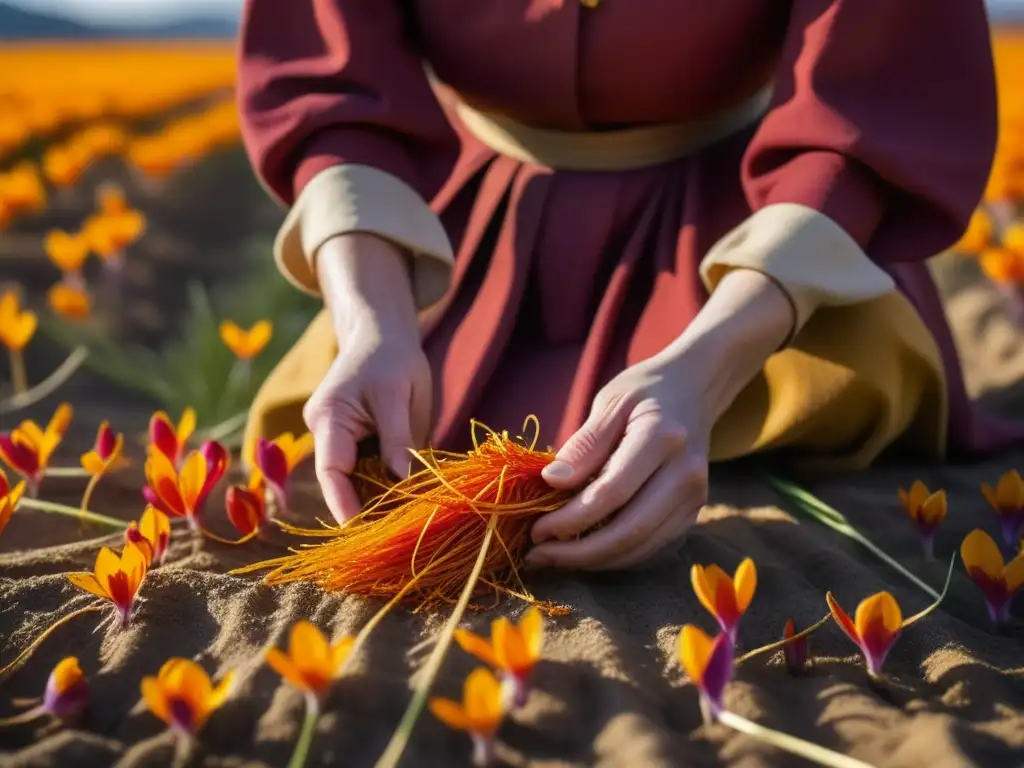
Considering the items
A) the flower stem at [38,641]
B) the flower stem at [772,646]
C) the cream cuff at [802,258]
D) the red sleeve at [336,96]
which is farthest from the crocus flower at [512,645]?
the red sleeve at [336,96]

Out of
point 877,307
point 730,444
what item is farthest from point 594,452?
point 877,307

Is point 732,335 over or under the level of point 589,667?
over

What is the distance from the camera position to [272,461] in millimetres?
1540

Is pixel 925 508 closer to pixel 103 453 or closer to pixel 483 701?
pixel 483 701

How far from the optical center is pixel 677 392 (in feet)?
4.31

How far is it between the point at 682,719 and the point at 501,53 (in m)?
0.92

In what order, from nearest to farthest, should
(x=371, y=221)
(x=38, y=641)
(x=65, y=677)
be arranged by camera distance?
(x=65, y=677) < (x=38, y=641) < (x=371, y=221)

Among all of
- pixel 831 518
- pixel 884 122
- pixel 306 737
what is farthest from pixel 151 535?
pixel 884 122

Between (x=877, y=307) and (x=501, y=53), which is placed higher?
(x=501, y=53)

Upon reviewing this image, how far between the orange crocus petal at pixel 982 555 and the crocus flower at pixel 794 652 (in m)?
0.24

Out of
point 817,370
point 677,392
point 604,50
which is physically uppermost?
point 604,50

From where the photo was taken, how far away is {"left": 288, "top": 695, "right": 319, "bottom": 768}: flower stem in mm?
974

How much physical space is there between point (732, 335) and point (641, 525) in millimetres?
271

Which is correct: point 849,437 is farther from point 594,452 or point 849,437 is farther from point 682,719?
point 682,719
